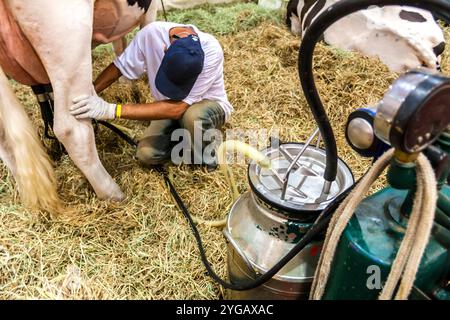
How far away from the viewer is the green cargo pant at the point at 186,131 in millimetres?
2061

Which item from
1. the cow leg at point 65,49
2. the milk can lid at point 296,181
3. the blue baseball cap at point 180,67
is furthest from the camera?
the blue baseball cap at point 180,67

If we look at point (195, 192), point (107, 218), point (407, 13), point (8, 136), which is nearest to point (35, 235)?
point (107, 218)

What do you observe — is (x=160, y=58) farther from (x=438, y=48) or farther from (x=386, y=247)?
(x=438, y=48)

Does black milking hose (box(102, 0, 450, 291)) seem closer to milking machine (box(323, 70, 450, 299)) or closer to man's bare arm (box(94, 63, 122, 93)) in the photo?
milking machine (box(323, 70, 450, 299))

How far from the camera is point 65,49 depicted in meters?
1.55

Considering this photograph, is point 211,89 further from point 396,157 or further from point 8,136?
point 396,157

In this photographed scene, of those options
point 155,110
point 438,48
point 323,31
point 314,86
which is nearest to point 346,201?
point 314,86

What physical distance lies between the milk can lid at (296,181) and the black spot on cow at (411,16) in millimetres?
1991

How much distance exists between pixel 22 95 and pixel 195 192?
1.49 meters

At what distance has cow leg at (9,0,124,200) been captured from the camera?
1487 mm

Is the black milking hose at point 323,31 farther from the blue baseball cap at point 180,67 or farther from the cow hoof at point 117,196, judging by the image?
the cow hoof at point 117,196

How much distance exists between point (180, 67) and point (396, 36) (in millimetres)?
1743

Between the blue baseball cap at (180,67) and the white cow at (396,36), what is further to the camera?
the white cow at (396,36)

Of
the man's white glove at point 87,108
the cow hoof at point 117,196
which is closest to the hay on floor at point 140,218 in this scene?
the cow hoof at point 117,196
